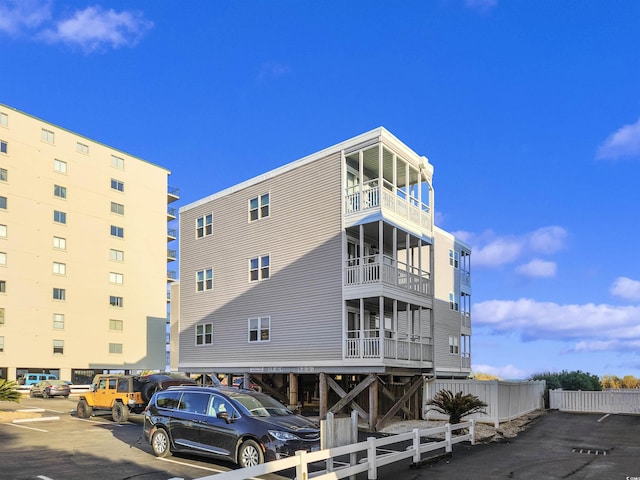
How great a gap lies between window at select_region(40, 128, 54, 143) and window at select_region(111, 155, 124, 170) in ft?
23.4

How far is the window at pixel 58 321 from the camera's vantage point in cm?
5775

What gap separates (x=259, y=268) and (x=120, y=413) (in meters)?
9.64

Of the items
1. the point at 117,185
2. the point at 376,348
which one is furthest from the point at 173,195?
the point at 376,348

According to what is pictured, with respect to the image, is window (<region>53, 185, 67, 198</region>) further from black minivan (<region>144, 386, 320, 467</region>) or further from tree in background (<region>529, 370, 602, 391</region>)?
black minivan (<region>144, 386, 320, 467</region>)

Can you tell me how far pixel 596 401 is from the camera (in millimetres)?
31875

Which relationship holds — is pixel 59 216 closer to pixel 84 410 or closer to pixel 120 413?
pixel 84 410

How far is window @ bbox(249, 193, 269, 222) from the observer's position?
29953 millimetres

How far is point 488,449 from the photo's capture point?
1806 centimetres

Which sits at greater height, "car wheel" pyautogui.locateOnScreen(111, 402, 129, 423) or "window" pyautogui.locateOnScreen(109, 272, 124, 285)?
"window" pyautogui.locateOnScreen(109, 272, 124, 285)

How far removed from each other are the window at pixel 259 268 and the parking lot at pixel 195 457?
9.13 metres

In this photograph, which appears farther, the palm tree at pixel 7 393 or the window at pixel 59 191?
the window at pixel 59 191

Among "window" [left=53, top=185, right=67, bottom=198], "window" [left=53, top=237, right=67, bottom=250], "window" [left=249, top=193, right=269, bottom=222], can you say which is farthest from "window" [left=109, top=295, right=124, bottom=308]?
"window" [left=249, top=193, right=269, bottom=222]

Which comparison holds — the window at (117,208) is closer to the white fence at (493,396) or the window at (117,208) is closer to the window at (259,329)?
the window at (259,329)

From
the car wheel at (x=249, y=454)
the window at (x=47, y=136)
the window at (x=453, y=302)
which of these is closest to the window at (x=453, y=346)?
the window at (x=453, y=302)
